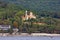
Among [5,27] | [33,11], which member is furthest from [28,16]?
[5,27]

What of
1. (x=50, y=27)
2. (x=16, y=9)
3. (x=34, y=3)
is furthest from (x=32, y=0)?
(x=50, y=27)

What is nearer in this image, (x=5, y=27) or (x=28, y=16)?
(x=5, y=27)

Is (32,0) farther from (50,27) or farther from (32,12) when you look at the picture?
(50,27)

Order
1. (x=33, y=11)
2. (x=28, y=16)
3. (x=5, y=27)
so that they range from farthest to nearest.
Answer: (x=33, y=11) → (x=28, y=16) → (x=5, y=27)

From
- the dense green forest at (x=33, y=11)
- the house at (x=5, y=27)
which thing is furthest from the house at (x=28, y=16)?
the house at (x=5, y=27)

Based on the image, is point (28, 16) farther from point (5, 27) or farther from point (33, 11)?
point (5, 27)

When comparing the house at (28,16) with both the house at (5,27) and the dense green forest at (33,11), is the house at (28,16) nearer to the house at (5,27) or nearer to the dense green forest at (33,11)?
the dense green forest at (33,11)

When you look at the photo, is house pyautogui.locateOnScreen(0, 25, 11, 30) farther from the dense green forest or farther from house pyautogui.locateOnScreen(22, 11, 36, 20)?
house pyautogui.locateOnScreen(22, 11, 36, 20)

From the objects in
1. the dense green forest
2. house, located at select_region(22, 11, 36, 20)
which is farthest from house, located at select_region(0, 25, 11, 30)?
house, located at select_region(22, 11, 36, 20)
